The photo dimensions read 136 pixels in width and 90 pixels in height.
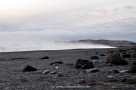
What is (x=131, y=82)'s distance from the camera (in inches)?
446

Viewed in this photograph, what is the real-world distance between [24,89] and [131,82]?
10.5ft

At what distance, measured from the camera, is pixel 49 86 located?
11.3 metres

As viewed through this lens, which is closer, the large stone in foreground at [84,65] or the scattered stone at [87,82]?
the scattered stone at [87,82]

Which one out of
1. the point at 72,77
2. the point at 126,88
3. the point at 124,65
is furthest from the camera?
the point at 124,65

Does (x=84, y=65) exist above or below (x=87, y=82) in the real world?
above

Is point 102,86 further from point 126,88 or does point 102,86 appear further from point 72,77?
point 72,77

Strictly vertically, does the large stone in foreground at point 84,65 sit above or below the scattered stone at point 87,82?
above

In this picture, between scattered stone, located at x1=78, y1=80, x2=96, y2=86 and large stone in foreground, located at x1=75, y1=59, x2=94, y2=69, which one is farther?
large stone in foreground, located at x1=75, y1=59, x2=94, y2=69

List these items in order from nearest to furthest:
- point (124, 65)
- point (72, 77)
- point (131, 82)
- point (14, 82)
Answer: point (131, 82), point (14, 82), point (72, 77), point (124, 65)

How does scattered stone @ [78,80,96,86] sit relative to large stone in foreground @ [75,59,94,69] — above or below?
below

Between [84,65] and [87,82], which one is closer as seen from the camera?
[87,82]

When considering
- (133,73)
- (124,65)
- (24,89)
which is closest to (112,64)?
(124,65)

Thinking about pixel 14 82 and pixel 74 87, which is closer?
pixel 74 87

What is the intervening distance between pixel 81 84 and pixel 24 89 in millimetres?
1850
